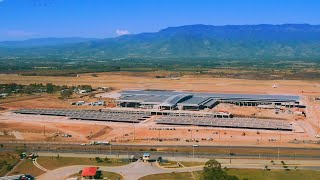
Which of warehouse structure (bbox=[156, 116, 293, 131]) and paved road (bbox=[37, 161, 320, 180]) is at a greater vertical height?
warehouse structure (bbox=[156, 116, 293, 131])

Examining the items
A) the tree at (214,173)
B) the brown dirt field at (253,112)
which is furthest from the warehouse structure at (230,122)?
the tree at (214,173)

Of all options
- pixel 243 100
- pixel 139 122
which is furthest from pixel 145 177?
pixel 243 100

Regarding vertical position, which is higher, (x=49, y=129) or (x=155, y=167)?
(x=49, y=129)

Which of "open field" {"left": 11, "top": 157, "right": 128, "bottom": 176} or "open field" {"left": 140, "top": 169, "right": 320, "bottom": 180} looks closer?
"open field" {"left": 140, "top": 169, "right": 320, "bottom": 180}

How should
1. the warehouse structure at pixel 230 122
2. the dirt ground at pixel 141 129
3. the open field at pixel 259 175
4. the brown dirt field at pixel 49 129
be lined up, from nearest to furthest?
the open field at pixel 259 175 → the dirt ground at pixel 141 129 → the brown dirt field at pixel 49 129 → the warehouse structure at pixel 230 122

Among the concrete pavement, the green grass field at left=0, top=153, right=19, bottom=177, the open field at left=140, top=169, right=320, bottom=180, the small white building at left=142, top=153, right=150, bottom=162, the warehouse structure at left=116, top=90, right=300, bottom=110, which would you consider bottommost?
the open field at left=140, top=169, right=320, bottom=180

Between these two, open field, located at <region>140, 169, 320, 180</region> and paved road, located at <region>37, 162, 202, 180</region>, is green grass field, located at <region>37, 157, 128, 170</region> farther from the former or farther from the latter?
open field, located at <region>140, 169, 320, 180</region>

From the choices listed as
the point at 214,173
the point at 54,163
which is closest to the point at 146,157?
the point at 54,163

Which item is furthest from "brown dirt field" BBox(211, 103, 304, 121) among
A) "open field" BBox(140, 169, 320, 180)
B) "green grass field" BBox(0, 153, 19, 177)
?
"green grass field" BBox(0, 153, 19, 177)

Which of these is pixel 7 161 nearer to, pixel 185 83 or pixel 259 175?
pixel 259 175

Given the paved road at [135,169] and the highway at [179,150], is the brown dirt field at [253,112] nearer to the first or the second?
the highway at [179,150]
